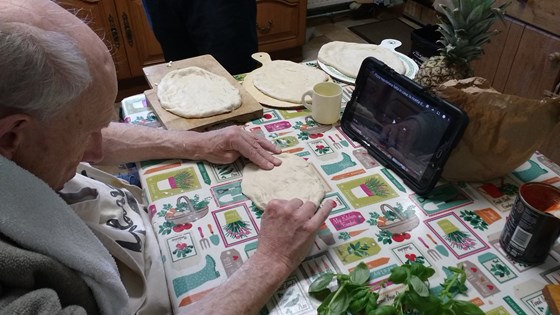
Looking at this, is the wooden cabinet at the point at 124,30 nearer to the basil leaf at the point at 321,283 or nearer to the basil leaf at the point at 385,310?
the basil leaf at the point at 321,283

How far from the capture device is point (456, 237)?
0.89 meters

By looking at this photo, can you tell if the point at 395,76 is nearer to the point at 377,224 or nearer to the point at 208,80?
the point at 377,224

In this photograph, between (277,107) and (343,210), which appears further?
(277,107)

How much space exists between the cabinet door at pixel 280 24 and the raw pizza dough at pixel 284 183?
2458 millimetres

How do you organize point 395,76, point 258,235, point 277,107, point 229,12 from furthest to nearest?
point 229,12 < point 277,107 < point 395,76 < point 258,235

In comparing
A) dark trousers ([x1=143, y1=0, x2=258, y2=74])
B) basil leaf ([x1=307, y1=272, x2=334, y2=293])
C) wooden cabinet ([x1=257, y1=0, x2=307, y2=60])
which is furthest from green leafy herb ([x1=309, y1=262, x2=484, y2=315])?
wooden cabinet ([x1=257, y1=0, x2=307, y2=60])

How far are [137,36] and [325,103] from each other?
7.12 feet

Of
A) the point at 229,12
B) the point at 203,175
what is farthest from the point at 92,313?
the point at 229,12

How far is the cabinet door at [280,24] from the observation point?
10.8 feet

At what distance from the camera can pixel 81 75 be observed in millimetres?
669

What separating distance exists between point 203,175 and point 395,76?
56 cm

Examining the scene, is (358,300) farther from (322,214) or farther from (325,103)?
(325,103)

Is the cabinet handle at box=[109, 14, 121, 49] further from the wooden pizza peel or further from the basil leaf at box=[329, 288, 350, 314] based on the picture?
the basil leaf at box=[329, 288, 350, 314]

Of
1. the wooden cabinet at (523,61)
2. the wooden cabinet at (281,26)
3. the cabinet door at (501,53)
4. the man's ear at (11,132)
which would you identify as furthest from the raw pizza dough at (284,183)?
the wooden cabinet at (281,26)
